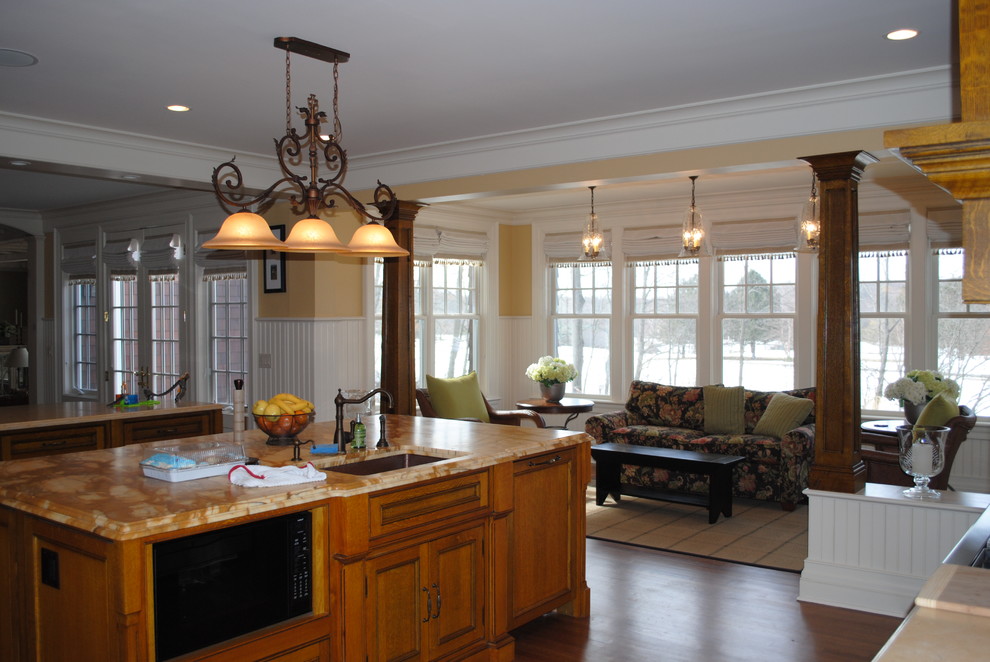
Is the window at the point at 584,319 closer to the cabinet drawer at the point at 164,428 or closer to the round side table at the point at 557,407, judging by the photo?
the round side table at the point at 557,407

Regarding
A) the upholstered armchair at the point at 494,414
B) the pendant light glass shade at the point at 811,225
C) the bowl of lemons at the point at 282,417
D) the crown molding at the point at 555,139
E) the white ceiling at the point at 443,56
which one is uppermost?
the white ceiling at the point at 443,56

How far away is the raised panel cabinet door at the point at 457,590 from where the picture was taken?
3.25 metres

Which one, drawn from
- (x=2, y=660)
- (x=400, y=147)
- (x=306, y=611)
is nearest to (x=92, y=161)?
(x=400, y=147)

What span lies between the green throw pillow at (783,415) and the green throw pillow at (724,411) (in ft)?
0.69

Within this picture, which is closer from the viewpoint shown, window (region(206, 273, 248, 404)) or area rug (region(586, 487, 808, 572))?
area rug (region(586, 487, 808, 572))

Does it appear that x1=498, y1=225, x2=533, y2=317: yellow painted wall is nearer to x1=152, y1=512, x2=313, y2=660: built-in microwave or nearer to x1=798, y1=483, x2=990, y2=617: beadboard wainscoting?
x1=798, y1=483, x2=990, y2=617: beadboard wainscoting

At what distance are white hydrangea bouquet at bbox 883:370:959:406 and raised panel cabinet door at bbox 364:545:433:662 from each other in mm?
4363

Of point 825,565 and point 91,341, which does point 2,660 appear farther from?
point 91,341

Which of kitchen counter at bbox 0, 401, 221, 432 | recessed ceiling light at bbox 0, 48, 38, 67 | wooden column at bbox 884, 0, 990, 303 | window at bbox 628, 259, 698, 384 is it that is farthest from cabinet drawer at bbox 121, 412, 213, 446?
wooden column at bbox 884, 0, 990, 303

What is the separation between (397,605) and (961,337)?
19.6ft

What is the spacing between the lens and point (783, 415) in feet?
22.1

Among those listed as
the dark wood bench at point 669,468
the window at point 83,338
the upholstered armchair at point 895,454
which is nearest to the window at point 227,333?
the window at point 83,338

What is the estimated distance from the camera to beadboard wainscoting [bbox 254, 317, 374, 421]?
22.5 ft

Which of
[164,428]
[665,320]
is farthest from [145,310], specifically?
[665,320]
